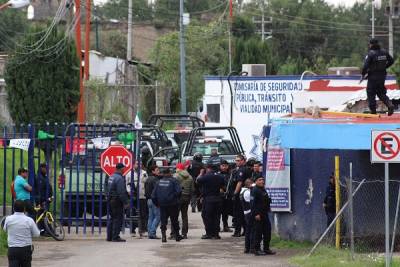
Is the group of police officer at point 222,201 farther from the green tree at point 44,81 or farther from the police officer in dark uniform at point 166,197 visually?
the green tree at point 44,81

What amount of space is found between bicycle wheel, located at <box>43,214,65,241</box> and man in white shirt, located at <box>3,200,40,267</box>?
25.0ft

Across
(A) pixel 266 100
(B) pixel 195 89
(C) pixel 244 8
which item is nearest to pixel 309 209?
(A) pixel 266 100

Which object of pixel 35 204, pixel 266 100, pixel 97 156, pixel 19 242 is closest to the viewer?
pixel 19 242

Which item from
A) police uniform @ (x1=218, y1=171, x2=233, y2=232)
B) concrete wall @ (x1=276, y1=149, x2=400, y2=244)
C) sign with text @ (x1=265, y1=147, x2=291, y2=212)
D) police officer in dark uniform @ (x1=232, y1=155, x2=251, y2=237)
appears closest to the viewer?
concrete wall @ (x1=276, y1=149, x2=400, y2=244)

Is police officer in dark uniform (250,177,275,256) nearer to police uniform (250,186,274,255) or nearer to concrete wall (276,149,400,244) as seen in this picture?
police uniform (250,186,274,255)

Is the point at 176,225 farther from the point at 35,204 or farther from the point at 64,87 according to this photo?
the point at 64,87

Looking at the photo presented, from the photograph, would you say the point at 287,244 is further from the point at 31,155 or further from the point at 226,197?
the point at 31,155

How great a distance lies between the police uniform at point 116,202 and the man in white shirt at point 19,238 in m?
7.31

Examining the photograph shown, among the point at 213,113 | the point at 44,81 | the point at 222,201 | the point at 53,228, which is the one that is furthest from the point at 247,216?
the point at 44,81

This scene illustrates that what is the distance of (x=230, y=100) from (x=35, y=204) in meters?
20.8

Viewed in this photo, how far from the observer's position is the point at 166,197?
23141 millimetres

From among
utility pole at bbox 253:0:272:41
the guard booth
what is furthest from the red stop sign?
utility pole at bbox 253:0:272:41

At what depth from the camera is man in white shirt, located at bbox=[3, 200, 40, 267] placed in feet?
51.2

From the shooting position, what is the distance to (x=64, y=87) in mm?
45281
